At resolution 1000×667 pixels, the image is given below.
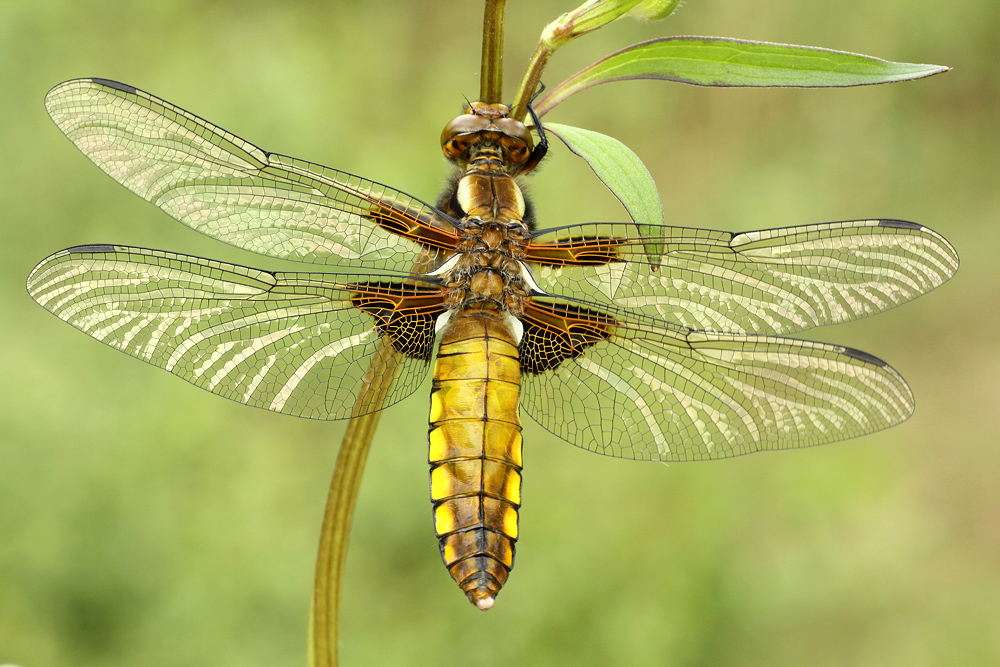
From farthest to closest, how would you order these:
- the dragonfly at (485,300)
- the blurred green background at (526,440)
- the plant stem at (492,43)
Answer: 1. the blurred green background at (526,440)
2. the dragonfly at (485,300)
3. the plant stem at (492,43)

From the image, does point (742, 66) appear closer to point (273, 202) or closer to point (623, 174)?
point (623, 174)

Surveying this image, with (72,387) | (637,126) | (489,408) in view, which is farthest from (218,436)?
(637,126)

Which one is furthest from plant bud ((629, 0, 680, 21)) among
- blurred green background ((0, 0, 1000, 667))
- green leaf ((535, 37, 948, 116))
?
blurred green background ((0, 0, 1000, 667))

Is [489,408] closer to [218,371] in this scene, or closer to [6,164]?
[218,371]

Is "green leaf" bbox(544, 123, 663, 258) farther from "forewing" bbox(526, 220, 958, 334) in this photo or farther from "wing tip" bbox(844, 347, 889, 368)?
"wing tip" bbox(844, 347, 889, 368)

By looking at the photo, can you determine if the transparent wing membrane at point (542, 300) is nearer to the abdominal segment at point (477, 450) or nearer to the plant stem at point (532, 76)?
the abdominal segment at point (477, 450)

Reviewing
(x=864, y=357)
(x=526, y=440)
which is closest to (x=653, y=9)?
(x=864, y=357)

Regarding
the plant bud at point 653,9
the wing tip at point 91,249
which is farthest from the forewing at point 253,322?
the plant bud at point 653,9
